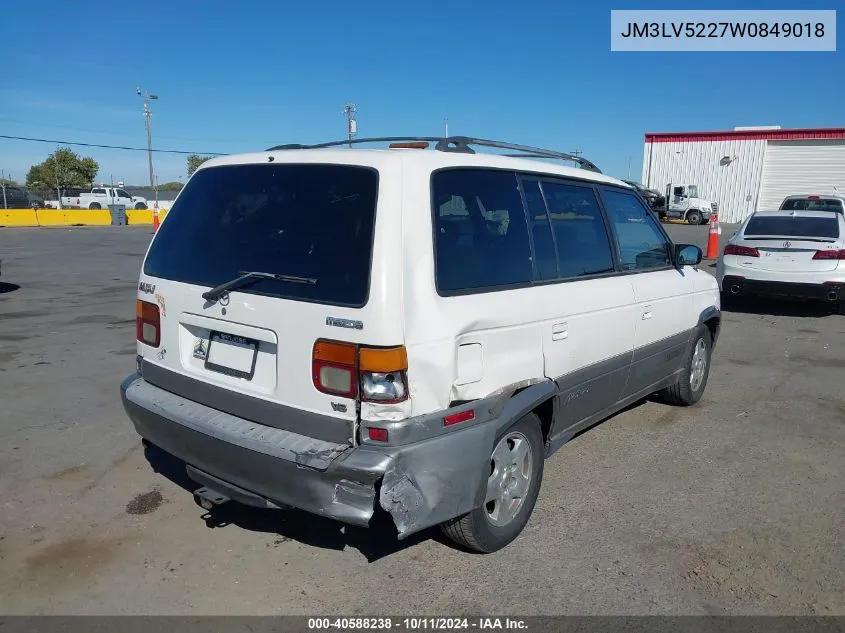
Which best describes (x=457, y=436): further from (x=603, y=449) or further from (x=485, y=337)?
(x=603, y=449)

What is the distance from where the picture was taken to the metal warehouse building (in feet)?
132

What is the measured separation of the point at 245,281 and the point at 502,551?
1.83 metres

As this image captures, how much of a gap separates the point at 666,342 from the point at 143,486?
12.0 ft

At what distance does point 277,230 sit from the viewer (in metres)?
2.97

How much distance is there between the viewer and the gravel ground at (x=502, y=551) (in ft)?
9.46

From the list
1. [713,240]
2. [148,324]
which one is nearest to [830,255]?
[713,240]

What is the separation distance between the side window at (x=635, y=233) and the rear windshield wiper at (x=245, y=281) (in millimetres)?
2350

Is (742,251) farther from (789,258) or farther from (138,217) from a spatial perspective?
(138,217)

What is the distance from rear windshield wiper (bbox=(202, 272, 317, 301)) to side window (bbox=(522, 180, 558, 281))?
1.26m

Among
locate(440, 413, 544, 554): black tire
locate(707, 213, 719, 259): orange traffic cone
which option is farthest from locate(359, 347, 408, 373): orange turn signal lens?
locate(707, 213, 719, 259): orange traffic cone

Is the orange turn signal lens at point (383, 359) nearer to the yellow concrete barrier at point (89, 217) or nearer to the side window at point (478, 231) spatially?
the side window at point (478, 231)

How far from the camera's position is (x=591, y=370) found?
3.82 metres

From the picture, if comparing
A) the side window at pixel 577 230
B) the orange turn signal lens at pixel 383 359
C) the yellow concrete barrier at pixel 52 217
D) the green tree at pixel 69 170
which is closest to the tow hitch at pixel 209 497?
the orange turn signal lens at pixel 383 359

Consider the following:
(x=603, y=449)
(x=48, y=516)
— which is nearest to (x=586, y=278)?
(x=603, y=449)
